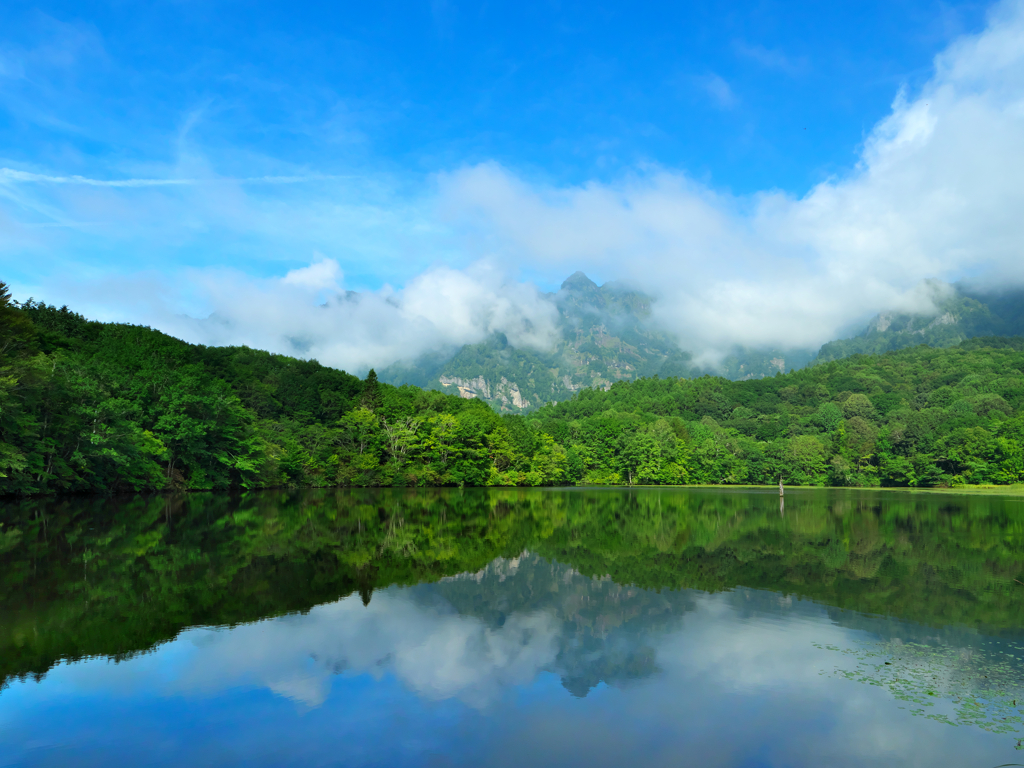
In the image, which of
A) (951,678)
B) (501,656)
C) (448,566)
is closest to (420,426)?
(448,566)

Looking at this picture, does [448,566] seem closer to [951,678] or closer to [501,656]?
[501,656]

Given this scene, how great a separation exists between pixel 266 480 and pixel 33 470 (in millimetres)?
25070

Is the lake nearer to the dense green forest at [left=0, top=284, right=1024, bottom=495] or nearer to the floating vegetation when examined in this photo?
the floating vegetation

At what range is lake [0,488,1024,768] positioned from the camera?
22.6 feet

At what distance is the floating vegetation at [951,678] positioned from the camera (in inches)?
302

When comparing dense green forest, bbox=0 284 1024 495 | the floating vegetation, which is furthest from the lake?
dense green forest, bbox=0 284 1024 495

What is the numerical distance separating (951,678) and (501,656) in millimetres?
6834

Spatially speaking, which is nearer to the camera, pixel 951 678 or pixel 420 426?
pixel 951 678

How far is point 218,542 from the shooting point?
21.3 meters

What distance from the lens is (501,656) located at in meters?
9.98

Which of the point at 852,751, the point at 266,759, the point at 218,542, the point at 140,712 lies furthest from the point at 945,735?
the point at 218,542

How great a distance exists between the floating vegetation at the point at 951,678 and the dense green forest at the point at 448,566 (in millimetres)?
Result: 1302

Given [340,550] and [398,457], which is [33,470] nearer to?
[340,550]

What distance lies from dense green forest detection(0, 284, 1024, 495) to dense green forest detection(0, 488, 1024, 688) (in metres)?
10.1
